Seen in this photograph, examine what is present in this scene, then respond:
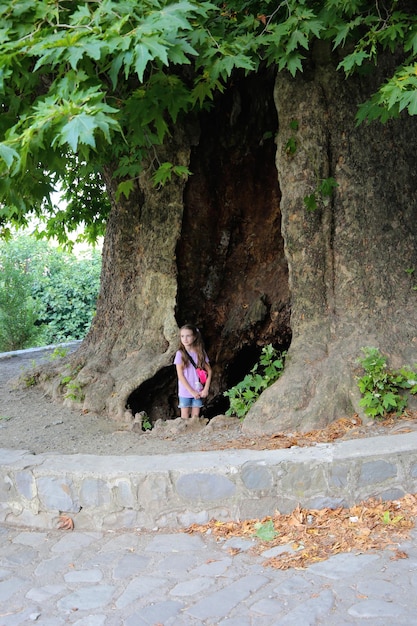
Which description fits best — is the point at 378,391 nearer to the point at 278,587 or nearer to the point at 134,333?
the point at 278,587

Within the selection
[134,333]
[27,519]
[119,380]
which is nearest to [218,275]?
[134,333]

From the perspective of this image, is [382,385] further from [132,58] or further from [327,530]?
[132,58]

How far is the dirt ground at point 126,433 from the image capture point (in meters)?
4.96

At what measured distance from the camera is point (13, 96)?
4.80m

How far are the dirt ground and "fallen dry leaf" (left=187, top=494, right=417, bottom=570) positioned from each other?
0.70 m

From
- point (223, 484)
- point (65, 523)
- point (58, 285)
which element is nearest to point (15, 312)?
point (58, 285)

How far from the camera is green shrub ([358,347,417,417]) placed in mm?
5039

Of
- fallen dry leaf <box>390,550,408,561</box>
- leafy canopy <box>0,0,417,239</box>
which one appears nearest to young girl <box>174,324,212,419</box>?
leafy canopy <box>0,0,417,239</box>

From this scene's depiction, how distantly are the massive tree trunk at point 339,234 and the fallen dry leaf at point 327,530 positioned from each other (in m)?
1.24

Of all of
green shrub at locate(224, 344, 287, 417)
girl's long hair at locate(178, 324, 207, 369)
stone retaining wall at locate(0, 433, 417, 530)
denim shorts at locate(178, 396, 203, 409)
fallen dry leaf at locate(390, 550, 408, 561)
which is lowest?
fallen dry leaf at locate(390, 550, 408, 561)

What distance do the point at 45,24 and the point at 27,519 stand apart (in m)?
3.12

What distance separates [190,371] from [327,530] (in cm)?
261

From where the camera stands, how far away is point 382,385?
5.08 metres

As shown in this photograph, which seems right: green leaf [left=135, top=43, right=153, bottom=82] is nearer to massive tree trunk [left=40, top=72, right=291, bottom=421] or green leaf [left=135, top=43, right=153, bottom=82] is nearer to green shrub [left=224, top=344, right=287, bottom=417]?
massive tree trunk [left=40, top=72, right=291, bottom=421]
